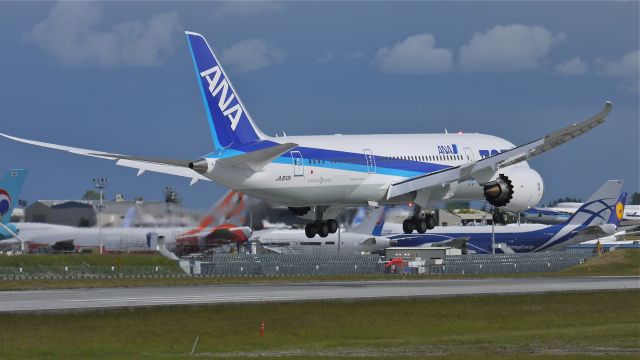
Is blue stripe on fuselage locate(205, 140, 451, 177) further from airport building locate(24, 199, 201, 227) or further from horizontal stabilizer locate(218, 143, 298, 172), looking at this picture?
airport building locate(24, 199, 201, 227)

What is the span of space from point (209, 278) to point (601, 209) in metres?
66.5

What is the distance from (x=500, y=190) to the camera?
6744cm

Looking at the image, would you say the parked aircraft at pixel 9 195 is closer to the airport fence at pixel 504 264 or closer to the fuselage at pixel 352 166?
the airport fence at pixel 504 264

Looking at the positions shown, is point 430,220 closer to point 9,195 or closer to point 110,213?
point 110,213

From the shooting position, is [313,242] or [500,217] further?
[313,242]

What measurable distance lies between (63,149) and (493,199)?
82.5 feet

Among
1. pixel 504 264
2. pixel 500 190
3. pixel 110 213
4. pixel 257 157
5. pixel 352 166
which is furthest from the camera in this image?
pixel 504 264

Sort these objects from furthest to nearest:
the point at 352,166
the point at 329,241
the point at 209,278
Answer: the point at 329,241 < the point at 209,278 < the point at 352,166

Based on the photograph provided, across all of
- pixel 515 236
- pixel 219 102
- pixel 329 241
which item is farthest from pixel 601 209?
pixel 219 102

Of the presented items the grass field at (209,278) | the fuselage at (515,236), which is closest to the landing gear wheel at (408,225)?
the grass field at (209,278)

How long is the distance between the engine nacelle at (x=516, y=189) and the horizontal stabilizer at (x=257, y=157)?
15212 mm

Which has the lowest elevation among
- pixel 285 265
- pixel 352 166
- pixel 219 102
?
pixel 285 265

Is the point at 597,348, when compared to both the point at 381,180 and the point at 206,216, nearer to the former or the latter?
the point at 381,180

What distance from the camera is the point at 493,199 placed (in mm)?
68062
